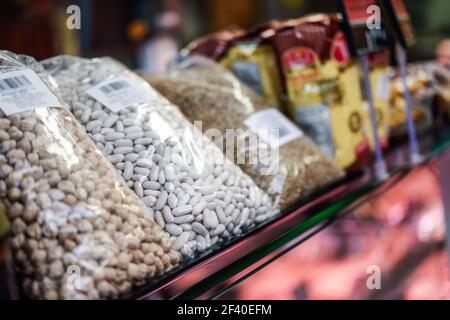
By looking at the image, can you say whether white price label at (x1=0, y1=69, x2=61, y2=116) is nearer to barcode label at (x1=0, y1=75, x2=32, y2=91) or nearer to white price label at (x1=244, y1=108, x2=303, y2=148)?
barcode label at (x1=0, y1=75, x2=32, y2=91)

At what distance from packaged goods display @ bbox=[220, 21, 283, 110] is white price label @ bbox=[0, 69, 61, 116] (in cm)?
56

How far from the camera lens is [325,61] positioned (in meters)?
1.18

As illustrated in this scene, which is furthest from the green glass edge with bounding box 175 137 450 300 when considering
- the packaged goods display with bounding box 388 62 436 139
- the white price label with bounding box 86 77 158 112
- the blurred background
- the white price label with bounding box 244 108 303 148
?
the blurred background

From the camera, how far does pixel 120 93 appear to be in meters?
0.81

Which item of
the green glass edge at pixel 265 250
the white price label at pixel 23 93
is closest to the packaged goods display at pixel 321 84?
the green glass edge at pixel 265 250

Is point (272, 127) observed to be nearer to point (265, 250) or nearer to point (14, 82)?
point (265, 250)

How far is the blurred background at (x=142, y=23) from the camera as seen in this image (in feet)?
10.9

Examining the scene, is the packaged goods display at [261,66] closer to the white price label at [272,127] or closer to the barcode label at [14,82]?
the white price label at [272,127]

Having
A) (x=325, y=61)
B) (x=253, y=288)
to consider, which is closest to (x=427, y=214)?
(x=325, y=61)

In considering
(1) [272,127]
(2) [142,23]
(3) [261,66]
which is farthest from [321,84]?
(2) [142,23]

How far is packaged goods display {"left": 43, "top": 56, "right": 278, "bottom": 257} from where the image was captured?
27.8 inches
